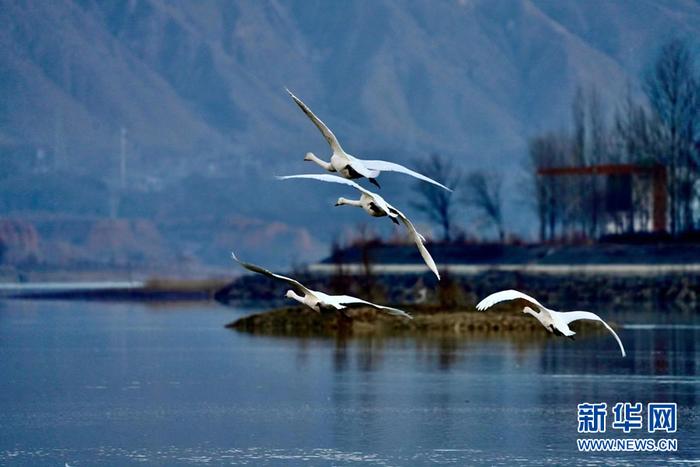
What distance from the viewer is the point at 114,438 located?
3506cm

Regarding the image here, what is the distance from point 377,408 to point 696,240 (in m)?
58.8

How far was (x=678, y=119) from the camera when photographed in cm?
10200

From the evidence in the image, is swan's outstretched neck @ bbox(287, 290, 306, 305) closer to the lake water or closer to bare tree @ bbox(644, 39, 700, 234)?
the lake water

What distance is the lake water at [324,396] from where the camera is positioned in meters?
33.2

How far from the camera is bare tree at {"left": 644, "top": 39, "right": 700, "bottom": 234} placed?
10006 centimetres

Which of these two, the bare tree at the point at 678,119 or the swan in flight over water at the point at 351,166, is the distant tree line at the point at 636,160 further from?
the swan in flight over water at the point at 351,166

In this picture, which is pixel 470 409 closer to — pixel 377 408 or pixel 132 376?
pixel 377 408

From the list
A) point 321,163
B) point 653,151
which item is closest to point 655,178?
point 653,151

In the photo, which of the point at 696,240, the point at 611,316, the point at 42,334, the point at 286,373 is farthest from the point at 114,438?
the point at 696,240

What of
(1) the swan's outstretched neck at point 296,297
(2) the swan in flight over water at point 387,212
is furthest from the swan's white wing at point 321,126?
(1) the swan's outstretched neck at point 296,297

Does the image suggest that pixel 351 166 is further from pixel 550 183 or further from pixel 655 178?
pixel 550 183

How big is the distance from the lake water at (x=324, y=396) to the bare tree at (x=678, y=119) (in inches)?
1363

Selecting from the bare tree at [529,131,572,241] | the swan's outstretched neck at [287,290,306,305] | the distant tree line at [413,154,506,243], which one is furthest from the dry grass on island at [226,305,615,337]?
the bare tree at [529,131,572,241]

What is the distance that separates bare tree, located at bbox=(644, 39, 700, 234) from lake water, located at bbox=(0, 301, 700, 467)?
34.6m
